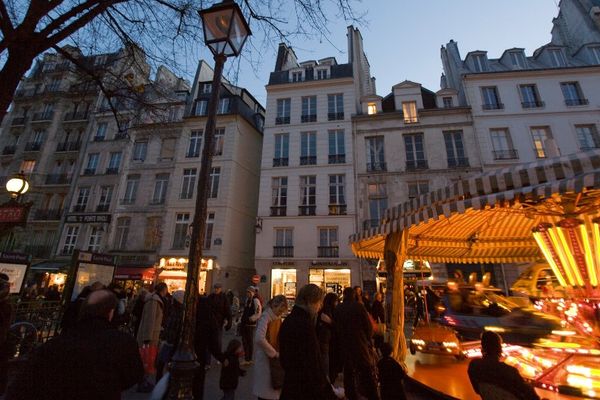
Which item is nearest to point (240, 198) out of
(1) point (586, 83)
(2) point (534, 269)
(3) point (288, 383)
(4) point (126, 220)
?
(4) point (126, 220)

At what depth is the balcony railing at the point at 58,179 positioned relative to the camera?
80.1 feet

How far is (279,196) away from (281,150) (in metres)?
3.66

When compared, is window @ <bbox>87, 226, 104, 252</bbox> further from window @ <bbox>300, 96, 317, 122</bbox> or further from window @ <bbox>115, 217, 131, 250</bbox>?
window @ <bbox>300, 96, 317, 122</bbox>

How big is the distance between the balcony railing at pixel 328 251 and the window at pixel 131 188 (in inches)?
582

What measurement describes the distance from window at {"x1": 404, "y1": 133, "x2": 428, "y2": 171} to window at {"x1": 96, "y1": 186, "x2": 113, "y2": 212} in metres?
22.7

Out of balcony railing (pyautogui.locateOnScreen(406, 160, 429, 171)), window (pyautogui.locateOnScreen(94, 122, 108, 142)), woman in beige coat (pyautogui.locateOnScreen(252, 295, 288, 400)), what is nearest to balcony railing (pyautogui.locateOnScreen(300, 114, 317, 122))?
balcony railing (pyautogui.locateOnScreen(406, 160, 429, 171))

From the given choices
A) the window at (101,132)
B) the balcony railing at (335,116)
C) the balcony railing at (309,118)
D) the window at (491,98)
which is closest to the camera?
the window at (491,98)

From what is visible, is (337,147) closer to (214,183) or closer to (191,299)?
(214,183)

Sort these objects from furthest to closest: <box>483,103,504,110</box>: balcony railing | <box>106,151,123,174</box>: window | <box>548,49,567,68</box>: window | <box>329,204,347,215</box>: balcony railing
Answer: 1. <box>106,151,123,174</box>: window
2. <box>548,49,567,68</box>: window
3. <box>483,103,504,110</box>: balcony railing
4. <box>329,204,347,215</box>: balcony railing

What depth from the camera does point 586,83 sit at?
19547mm

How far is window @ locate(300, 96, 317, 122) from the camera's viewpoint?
22.6 metres

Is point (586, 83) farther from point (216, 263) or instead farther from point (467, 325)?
point (216, 263)

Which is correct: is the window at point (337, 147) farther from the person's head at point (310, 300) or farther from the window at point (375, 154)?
the person's head at point (310, 300)

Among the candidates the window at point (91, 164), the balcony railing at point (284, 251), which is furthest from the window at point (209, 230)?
the window at point (91, 164)
